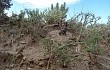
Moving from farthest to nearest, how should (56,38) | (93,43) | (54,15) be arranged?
1. (54,15)
2. (56,38)
3. (93,43)

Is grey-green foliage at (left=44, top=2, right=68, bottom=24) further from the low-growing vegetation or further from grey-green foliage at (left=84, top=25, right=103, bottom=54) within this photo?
grey-green foliage at (left=84, top=25, right=103, bottom=54)

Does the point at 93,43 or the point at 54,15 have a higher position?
the point at 54,15

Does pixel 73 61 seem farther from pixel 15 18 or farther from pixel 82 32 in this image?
pixel 15 18

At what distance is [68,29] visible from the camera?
16.1 feet

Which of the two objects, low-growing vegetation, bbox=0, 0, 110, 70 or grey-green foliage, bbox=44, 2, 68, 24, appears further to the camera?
grey-green foliage, bbox=44, 2, 68, 24

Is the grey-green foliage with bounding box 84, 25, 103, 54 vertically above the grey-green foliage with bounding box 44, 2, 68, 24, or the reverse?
the grey-green foliage with bounding box 44, 2, 68, 24

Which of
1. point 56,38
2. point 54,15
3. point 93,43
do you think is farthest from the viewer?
point 54,15

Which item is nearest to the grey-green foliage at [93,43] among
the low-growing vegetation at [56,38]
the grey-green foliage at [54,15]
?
the low-growing vegetation at [56,38]

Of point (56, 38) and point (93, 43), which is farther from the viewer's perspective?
point (56, 38)

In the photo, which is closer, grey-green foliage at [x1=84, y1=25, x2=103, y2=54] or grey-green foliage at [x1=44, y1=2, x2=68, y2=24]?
grey-green foliage at [x1=84, y1=25, x2=103, y2=54]

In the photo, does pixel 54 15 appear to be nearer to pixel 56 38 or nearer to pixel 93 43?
pixel 56 38

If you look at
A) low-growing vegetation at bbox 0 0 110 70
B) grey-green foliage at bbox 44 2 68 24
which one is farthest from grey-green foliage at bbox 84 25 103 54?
grey-green foliage at bbox 44 2 68 24

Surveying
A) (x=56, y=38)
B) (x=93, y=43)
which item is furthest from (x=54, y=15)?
(x=93, y=43)

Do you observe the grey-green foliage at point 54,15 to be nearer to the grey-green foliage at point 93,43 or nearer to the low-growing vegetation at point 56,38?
the low-growing vegetation at point 56,38
